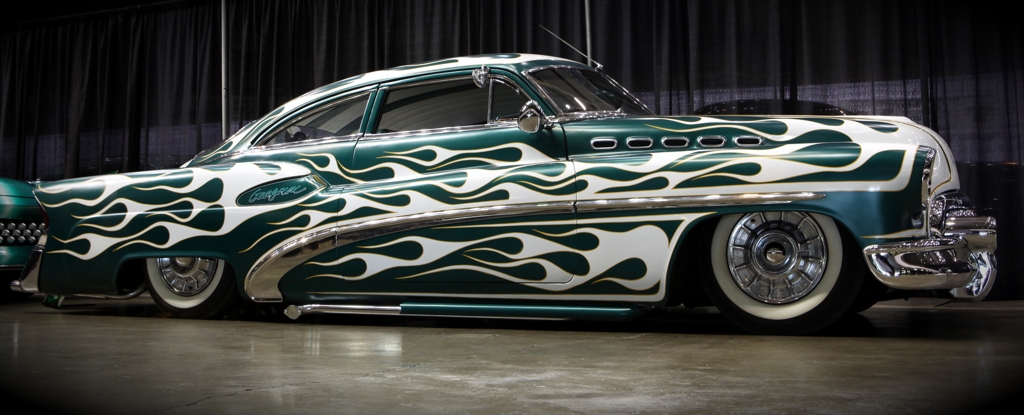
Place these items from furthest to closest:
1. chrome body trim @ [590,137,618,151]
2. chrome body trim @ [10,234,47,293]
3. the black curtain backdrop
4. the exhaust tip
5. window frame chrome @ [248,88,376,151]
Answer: the black curtain backdrop → chrome body trim @ [10,234,47,293] → window frame chrome @ [248,88,376,151] → the exhaust tip → chrome body trim @ [590,137,618,151]

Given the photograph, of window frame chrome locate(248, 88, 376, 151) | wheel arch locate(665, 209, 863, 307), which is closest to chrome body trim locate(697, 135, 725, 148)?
wheel arch locate(665, 209, 863, 307)

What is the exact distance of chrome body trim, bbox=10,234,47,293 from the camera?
540 cm

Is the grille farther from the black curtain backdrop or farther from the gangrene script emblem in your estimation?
the black curtain backdrop

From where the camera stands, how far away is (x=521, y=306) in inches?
170

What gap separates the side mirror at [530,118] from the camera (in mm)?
4336

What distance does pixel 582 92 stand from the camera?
4715mm

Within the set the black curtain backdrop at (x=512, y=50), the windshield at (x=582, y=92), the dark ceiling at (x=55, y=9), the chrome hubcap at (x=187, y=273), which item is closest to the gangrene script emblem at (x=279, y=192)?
the chrome hubcap at (x=187, y=273)

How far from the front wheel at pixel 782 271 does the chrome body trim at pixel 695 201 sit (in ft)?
0.44

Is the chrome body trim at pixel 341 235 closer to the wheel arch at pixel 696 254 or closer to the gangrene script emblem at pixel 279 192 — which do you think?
the gangrene script emblem at pixel 279 192

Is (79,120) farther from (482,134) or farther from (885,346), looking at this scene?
(885,346)

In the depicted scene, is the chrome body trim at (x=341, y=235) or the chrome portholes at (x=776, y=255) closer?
the chrome portholes at (x=776, y=255)

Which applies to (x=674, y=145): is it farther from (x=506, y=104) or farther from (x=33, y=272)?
(x=33, y=272)

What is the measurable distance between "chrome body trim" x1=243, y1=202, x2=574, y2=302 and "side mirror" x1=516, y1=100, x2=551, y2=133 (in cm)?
39

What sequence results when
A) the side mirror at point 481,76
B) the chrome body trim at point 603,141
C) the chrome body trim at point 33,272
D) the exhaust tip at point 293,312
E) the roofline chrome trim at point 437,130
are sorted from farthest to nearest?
1. the chrome body trim at point 33,272
2. the exhaust tip at point 293,312
3. the side mirror at point 481,76
4. the roofline chrome trim at point 437,130
5. the chrome body trim at point 603,141
